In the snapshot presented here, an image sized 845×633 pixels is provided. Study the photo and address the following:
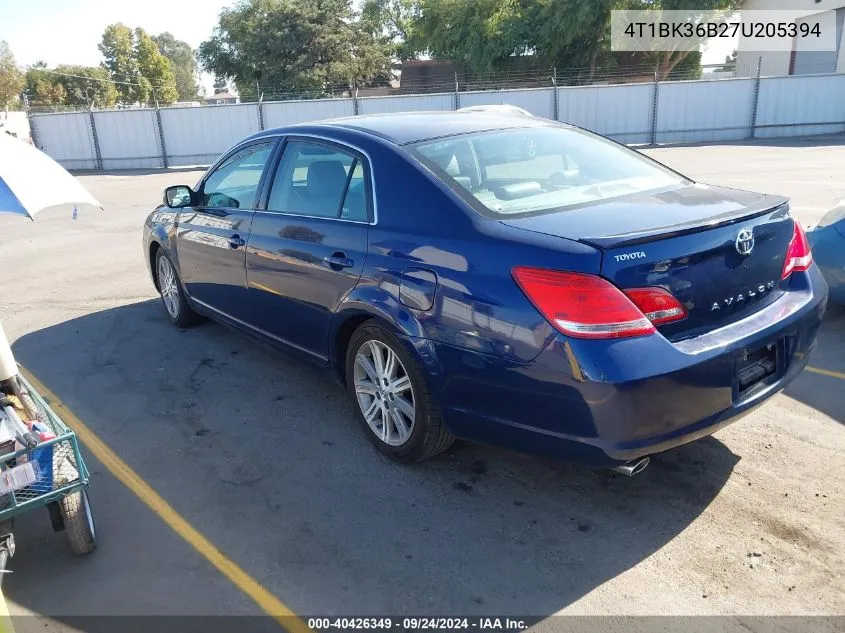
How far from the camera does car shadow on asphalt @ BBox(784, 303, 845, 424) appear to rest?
4109 millimetres

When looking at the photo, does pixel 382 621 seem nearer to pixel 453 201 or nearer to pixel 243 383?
pixel 453 201

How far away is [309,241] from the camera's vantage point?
12.7 ft

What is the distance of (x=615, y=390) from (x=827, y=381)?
8.70 feet

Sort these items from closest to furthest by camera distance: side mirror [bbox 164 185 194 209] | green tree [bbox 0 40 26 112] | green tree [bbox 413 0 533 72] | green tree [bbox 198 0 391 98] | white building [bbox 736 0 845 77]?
side mirror [bbox 164 185 194 209]
white building [bbox 736 0 845 77]
green tree [bbox 413 0 533 72]
green tree [bbox 198 0 391 98]
green tree [bbox 0 40 26 112]

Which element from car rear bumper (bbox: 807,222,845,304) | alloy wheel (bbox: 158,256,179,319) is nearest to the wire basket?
alloy wheel (bbox: 158,256,179,319)

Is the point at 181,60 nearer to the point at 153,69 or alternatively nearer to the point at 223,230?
the point at 153,69

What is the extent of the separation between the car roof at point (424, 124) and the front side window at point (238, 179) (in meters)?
0.32

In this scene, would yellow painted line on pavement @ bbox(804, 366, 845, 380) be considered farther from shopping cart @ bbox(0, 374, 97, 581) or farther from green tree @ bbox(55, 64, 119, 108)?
green tree @ bbox(55, 64, 119, 108)

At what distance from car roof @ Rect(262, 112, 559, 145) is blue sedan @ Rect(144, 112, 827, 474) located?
20mm

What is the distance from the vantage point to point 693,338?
2.77m

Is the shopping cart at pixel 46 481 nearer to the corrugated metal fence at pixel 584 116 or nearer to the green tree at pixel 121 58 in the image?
the corrugated metal fence at pixel 584 116

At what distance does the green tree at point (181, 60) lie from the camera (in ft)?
398

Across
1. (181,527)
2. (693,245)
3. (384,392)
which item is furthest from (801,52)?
(181,527)

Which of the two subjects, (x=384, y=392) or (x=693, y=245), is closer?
(x=693, y=245)
